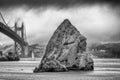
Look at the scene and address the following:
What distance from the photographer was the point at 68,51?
251 ft

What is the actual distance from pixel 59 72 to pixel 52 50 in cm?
754

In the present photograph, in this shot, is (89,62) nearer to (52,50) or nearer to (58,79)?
(52,50)

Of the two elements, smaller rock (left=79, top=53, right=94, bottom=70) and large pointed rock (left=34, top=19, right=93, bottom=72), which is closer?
large pointed rock (left=34, top=19, right=93, bottom=72)

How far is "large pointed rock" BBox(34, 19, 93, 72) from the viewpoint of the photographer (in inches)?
2976

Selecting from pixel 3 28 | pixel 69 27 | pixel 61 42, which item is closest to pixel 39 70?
pixel 61 42

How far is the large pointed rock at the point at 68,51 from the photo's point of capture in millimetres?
75588

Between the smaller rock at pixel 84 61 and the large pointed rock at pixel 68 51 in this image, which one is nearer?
the large pointed rock at pixel 68 51

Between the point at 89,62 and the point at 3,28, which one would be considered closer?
the point at 89,62

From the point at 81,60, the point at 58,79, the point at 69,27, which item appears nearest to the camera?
the point at 58,79

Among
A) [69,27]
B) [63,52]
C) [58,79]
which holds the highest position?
[69,27]

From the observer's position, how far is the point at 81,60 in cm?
7575

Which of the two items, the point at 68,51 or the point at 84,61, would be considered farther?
the point at 68,51

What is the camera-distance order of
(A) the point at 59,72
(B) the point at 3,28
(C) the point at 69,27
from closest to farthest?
(A) the point at 59,72
(C) the point at 69,27
(B) the point at 3,28

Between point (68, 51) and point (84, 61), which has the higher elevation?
point (68, 51)
